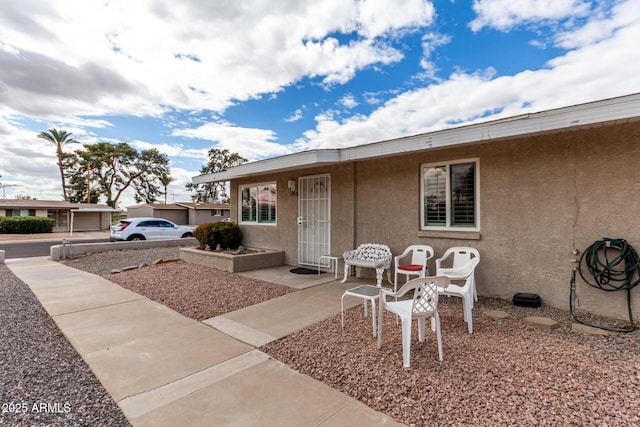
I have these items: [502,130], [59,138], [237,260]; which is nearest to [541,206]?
[502,130]

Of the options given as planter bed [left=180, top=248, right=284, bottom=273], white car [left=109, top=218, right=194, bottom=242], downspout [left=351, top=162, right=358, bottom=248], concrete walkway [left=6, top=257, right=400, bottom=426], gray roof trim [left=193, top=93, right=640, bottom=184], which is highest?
gray roof trim [left=193, top=93, right=640, bottom=184]

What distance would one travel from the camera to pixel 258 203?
980cm

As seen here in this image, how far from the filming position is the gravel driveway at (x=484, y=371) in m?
2.17

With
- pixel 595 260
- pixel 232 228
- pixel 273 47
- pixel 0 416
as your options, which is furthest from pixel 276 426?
pixel 273 47

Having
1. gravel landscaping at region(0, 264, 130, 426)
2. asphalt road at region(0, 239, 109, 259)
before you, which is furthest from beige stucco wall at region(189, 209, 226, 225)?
gravel landscaping at region(0, 264, 130, 426)

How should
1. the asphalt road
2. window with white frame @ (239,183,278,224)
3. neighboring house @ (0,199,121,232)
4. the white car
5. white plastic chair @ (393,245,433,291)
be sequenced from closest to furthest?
white plastic chair @ (393,245,433,291)
window with white frame @ (239,183,278,224)
the asphalt road
the white car
neighboring house @ (0,199,121,232)

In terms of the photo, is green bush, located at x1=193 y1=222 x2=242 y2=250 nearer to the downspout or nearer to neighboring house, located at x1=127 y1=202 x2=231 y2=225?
the downspout

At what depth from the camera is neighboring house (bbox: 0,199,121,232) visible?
2809cm

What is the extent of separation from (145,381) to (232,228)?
7.44m

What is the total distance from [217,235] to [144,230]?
27.9 feet

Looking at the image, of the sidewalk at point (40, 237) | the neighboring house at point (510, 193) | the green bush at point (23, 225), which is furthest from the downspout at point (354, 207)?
the green bush at point (23, 225)

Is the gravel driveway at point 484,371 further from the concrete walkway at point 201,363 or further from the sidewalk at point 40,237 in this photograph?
the sidewalk at point 40,237

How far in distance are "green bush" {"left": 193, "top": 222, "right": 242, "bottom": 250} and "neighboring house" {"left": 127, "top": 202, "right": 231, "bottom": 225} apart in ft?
81.5

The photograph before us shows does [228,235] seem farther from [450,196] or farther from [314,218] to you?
[450,196]
